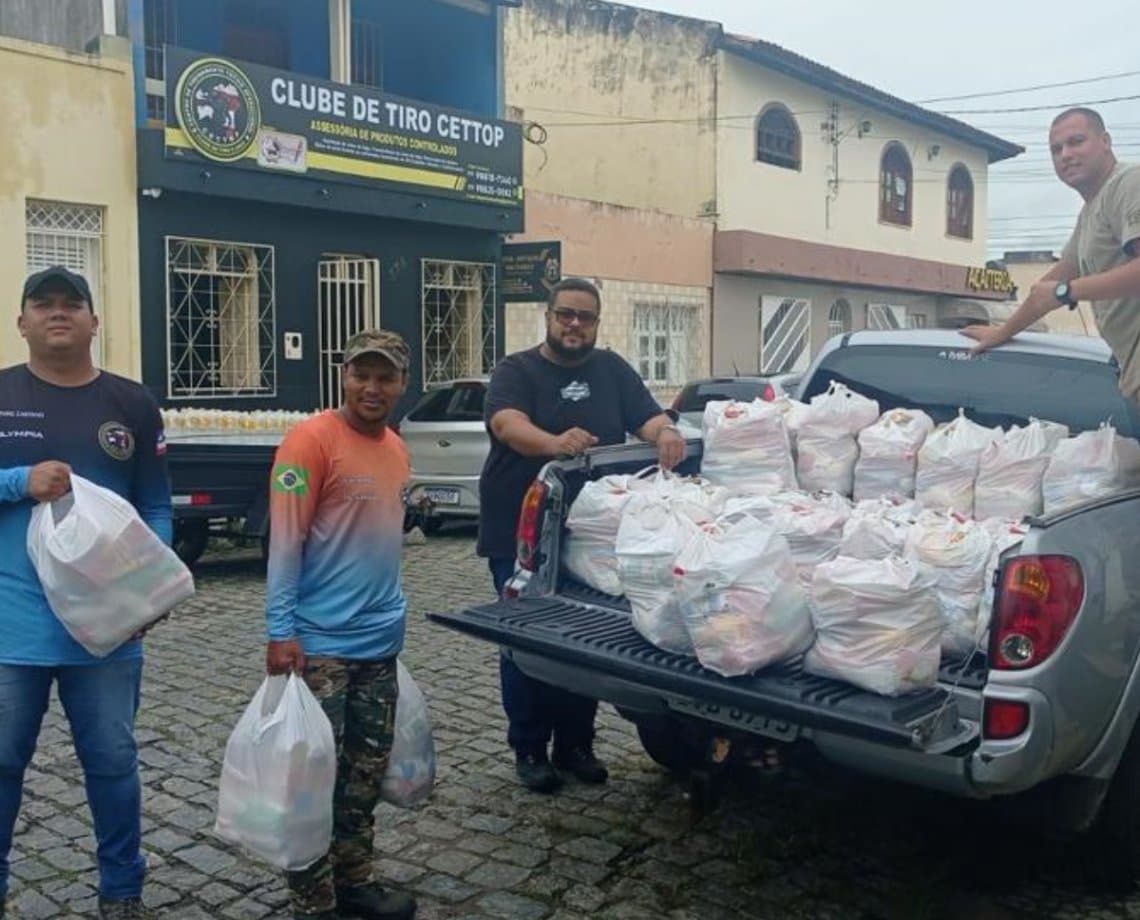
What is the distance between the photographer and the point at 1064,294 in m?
4.72

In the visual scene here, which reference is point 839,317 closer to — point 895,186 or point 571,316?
point 895,186

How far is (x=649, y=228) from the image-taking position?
20.5 metres

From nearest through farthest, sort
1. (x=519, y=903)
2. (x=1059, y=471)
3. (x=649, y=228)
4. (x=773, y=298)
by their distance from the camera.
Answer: (x=519, y=903), (x=1059, y=471), (x=649, y=228), (x=773, y=298)

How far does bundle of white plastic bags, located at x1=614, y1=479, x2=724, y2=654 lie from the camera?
3826 mm

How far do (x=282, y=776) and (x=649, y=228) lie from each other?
58.9 feet

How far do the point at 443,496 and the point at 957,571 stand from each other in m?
7.82

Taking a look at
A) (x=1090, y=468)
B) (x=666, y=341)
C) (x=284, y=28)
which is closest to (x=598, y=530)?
(x=1090, y=468)

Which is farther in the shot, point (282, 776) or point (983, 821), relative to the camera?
point (983, 821)

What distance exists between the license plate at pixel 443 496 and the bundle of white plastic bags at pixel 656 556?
22.9 ft

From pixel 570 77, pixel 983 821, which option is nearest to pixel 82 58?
pixel 570 77

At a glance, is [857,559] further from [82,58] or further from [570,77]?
[570,77]

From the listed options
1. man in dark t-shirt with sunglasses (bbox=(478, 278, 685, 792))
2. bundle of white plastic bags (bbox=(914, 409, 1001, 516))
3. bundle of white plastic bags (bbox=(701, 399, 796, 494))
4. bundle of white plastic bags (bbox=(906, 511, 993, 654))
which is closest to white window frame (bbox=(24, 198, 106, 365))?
man in dark t-shirt with sunglasses (bbox=(478, 278, 685, 792))

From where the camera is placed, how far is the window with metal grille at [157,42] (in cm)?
1378

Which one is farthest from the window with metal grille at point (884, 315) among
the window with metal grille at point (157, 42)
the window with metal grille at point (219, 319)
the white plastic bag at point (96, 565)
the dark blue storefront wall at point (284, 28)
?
the white plastic bag at point (96, 565)
